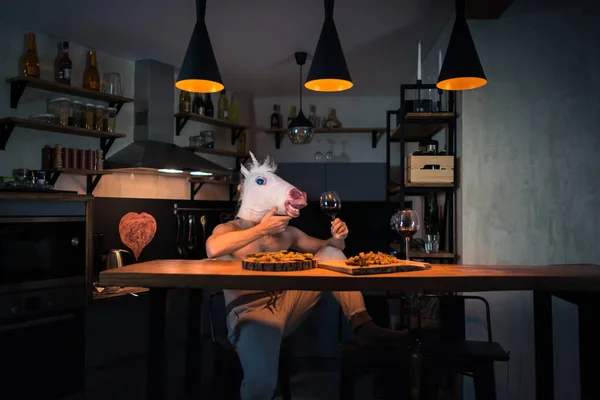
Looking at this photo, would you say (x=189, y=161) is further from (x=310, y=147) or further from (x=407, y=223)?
(x=407, y=223)

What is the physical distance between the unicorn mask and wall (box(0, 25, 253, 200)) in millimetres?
1652

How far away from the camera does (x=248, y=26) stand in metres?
3.11

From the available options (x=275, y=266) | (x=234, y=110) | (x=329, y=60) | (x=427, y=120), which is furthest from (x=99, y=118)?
(x=275, y=266)

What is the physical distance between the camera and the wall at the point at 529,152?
2709 millimetres

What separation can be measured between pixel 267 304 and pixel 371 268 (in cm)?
55

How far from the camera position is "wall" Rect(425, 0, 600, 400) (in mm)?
2709

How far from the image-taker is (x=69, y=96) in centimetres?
335

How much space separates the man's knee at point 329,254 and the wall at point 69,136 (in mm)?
2069

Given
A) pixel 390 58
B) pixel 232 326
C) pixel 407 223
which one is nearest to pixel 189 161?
pixel 390 58

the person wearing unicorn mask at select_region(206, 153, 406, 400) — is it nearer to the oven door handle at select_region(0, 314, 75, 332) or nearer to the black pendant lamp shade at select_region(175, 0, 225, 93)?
the black pendant lamp shade at select_region(175, 0, 225, 93)

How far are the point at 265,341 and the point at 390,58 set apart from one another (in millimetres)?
2646

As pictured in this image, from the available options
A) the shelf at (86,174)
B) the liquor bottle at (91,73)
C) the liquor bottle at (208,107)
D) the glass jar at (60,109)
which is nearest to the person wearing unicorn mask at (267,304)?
the shelf at (86,174)

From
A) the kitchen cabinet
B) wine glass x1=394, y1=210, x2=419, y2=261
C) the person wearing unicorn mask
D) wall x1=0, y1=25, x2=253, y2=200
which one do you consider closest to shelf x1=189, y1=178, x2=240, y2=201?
wall x1=0, y1=25, x2=253, y2=200

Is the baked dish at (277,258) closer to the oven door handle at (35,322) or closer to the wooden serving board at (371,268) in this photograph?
the wooden serving board at (371,268)
